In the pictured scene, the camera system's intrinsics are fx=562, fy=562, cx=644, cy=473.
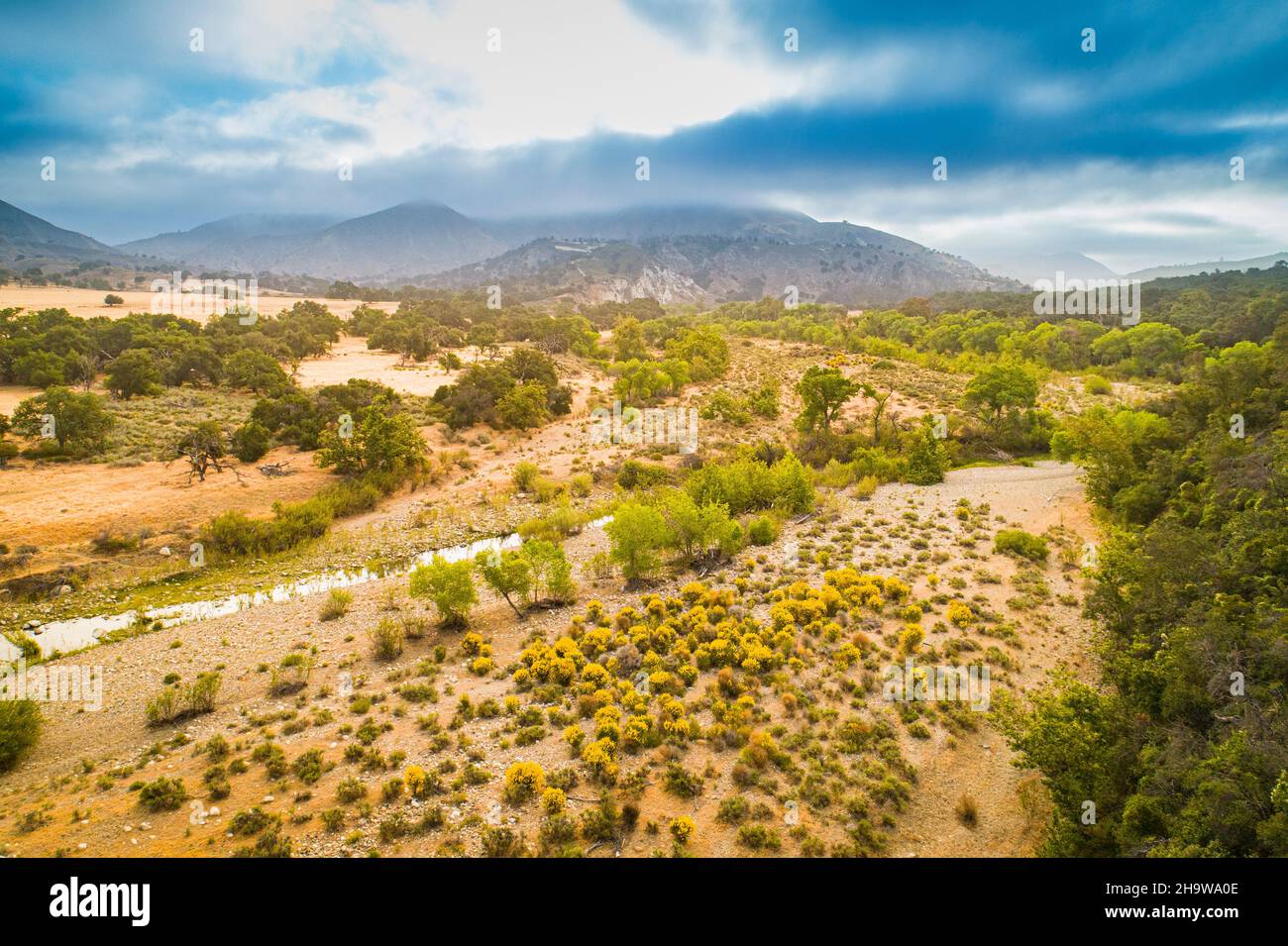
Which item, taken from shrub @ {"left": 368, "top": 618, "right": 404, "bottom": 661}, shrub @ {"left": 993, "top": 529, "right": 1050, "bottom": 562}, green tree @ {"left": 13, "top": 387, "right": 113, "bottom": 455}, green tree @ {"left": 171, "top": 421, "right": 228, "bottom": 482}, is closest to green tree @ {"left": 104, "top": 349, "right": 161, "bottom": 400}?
green tree @ {"left": 13, "top": 387, "right": 113, "bottom": 455}

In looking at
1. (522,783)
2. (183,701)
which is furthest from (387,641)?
(522,783)

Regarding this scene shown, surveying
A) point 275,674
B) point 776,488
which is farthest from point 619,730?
point 776,488

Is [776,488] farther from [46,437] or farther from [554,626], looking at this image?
[46,437]

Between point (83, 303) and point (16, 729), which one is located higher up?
point (83, 303)

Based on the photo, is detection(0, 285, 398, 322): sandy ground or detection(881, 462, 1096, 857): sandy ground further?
detection(0, 285, 398, 322): sandy ground

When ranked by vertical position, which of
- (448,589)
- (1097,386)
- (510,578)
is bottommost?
(448,589)

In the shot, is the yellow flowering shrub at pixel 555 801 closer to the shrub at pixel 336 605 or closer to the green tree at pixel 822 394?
the shrub at pixel 336 605

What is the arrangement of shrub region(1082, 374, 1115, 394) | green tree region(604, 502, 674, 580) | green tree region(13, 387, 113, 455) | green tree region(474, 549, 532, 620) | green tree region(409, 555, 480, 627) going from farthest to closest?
1. shrub region(1082, 374, 1115, 394)
2. green tree region(13, 387, 113, 455)
3. green tree region(604, 502, 674, 580)
4. green tree region(474, 549, 532, 620)
5. green tree region(409, 555, 480, 627)

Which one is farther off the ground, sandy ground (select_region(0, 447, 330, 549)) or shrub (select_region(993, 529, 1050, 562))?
sandy ground (select_region(0, 447, 330, 549))

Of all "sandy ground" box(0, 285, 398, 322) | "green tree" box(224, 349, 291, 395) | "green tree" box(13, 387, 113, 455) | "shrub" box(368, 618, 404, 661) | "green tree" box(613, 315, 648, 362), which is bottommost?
"shrub" box(368, 618, 404, 661)

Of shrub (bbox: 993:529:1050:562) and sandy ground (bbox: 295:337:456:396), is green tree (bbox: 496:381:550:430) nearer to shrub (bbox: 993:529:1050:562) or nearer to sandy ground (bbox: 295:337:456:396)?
sandy ground (bbox: 295:337:456:396)

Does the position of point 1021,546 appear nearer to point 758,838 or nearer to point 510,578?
point 758,838
